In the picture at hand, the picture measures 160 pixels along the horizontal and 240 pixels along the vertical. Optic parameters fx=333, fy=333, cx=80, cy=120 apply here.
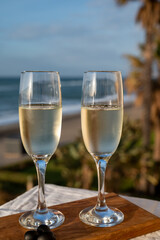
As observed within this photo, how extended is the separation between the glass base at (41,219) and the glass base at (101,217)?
0.35 feet

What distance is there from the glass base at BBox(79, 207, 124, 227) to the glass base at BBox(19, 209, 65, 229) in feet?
0.35

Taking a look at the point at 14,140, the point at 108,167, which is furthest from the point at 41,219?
the point at 14,140

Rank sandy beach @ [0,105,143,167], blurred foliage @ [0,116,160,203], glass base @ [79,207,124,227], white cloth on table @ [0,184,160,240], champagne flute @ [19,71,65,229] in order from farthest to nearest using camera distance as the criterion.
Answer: sandy beach @ [0,105,143,167] < blurred foliage @ [0,116,160,203] < white cloth on table @ [0,184,160,240] < glass base @ [79,207,124,227] < champagne flute @ [19,71,65,229]

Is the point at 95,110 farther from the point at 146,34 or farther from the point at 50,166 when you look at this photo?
the point at 50,166

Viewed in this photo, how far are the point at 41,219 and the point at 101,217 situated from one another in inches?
10.4

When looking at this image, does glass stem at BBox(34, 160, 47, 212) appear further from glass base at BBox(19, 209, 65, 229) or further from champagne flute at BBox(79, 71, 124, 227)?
champagne flute at BBox(79, 71, 124, 227)

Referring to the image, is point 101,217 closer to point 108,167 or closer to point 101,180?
point 101,180

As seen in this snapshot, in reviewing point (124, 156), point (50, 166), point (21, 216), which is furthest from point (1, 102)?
point (21, 216)

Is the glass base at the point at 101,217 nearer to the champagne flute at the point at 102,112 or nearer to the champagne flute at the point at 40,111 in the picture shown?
the champagne flute at the point at 102,112

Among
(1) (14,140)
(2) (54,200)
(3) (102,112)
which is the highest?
(3) (102,112)

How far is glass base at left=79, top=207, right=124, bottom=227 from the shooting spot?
4.71 feet

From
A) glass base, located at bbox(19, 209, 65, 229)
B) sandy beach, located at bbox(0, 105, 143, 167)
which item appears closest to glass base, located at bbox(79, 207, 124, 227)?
glass base, located at bbox(19, 209, 65, 229)

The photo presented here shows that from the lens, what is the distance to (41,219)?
4.78 ft

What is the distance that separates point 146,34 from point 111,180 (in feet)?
19.9
